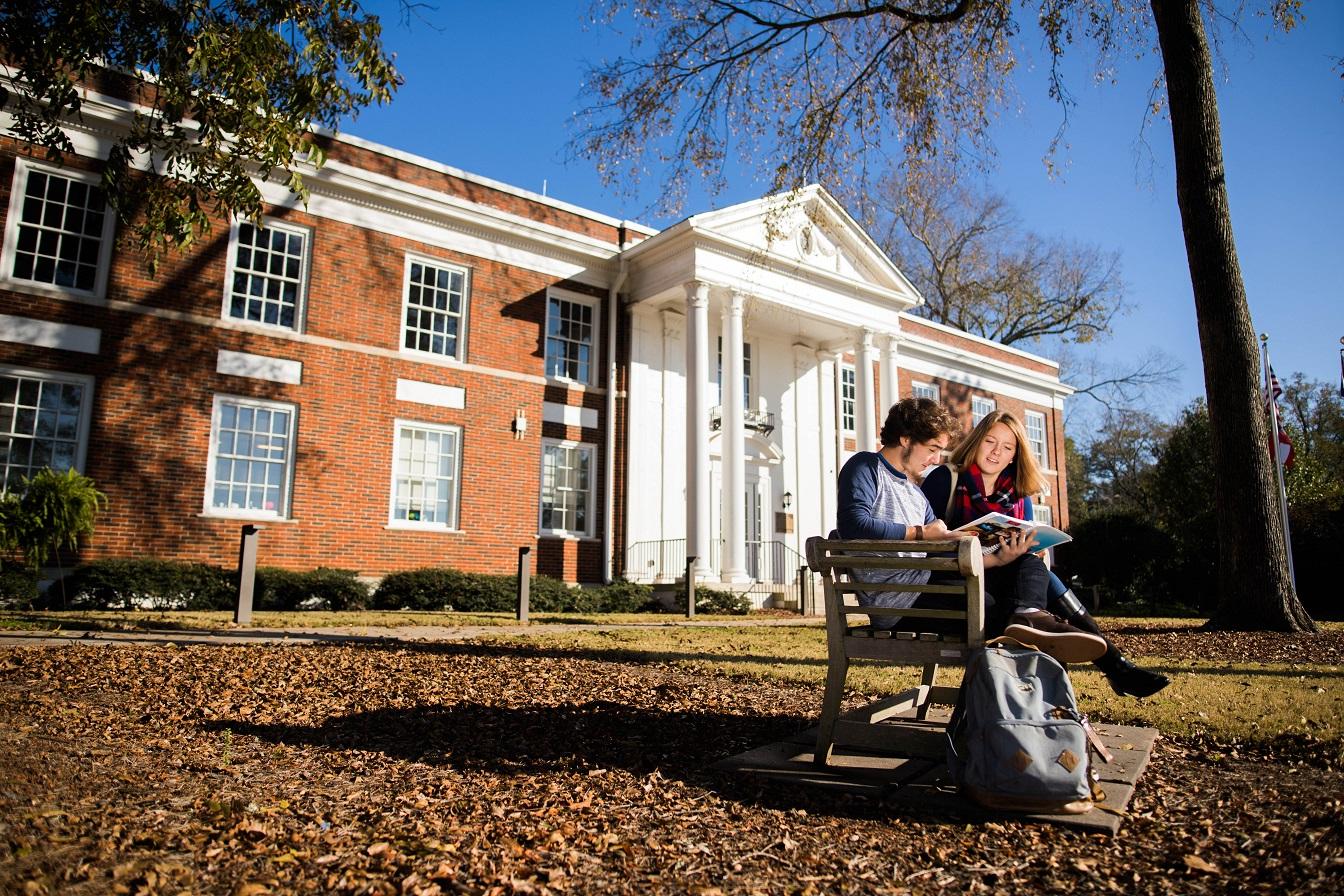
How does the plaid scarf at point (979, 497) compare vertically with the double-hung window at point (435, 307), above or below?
below

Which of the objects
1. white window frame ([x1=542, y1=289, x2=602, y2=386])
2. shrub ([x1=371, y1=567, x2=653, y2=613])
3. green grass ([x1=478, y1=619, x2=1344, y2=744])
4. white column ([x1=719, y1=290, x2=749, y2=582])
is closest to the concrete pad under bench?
green grass ([x1=478, y1=619, x2=1344, y2=744])

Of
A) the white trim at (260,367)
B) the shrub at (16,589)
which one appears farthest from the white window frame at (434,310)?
the shrub at (16,589)

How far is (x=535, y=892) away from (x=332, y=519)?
44.3 feet

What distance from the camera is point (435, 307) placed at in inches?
646

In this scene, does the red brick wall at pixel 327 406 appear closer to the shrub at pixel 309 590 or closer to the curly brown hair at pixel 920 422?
the shrub at pixel 309 590

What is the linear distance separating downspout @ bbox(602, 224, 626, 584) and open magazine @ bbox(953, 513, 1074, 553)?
14219mm

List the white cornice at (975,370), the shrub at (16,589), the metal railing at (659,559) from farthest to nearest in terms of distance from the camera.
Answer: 1. the white cornice at (975,370)
2. the metal railing at (659,559)
3. the shrub at (16,589)

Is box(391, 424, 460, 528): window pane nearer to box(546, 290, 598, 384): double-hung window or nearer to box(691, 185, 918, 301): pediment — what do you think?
box(546, 290, 598, 384): double-hung window

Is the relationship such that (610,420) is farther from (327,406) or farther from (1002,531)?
(1002,531)

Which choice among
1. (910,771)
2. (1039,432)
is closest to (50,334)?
(910,771)

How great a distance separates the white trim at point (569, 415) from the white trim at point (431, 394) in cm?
178

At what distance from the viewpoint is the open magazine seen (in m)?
3.43

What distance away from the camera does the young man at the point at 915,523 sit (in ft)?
10.6

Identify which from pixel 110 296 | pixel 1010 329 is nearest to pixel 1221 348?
pixel 110 296
